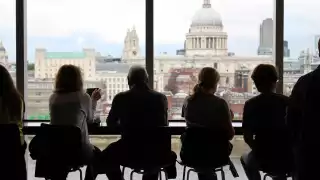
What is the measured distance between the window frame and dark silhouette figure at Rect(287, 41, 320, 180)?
1.67m

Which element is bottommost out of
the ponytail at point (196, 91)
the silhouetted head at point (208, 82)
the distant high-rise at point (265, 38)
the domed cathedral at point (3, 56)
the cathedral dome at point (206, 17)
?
the ponytail at point (196, 91)

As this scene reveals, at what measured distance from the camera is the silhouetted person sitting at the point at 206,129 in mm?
3357

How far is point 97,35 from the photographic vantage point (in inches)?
188

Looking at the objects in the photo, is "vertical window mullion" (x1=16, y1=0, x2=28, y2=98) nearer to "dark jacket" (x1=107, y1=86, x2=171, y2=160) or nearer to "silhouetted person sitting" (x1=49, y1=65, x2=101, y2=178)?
"silhouetted person sitting" (x1=49, y1=65, x2=101, y2=178)

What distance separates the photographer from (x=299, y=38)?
4.70 meters

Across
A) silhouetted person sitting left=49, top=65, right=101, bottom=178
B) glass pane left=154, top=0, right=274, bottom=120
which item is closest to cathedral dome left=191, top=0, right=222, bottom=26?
glass pane left=154, top=0, right=274, bottom=120

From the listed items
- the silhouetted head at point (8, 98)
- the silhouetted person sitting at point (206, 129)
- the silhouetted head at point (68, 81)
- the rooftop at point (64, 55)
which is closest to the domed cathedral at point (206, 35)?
the silhouetted person sitting at point (206, 129)

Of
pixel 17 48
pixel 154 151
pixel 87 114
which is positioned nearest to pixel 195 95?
pixel 154 151

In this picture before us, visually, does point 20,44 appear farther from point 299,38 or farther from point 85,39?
point 299,38

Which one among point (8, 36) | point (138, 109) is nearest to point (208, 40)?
point (138, 109)

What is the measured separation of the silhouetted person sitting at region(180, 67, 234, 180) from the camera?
11.0ft

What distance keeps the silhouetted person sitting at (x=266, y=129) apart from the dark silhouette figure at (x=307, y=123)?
0.97ft

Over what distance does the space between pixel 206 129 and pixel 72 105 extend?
3.29ft

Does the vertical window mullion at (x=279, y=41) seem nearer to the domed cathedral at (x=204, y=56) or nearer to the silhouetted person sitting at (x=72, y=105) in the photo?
the domed cathedral at (x=204, y=56)
